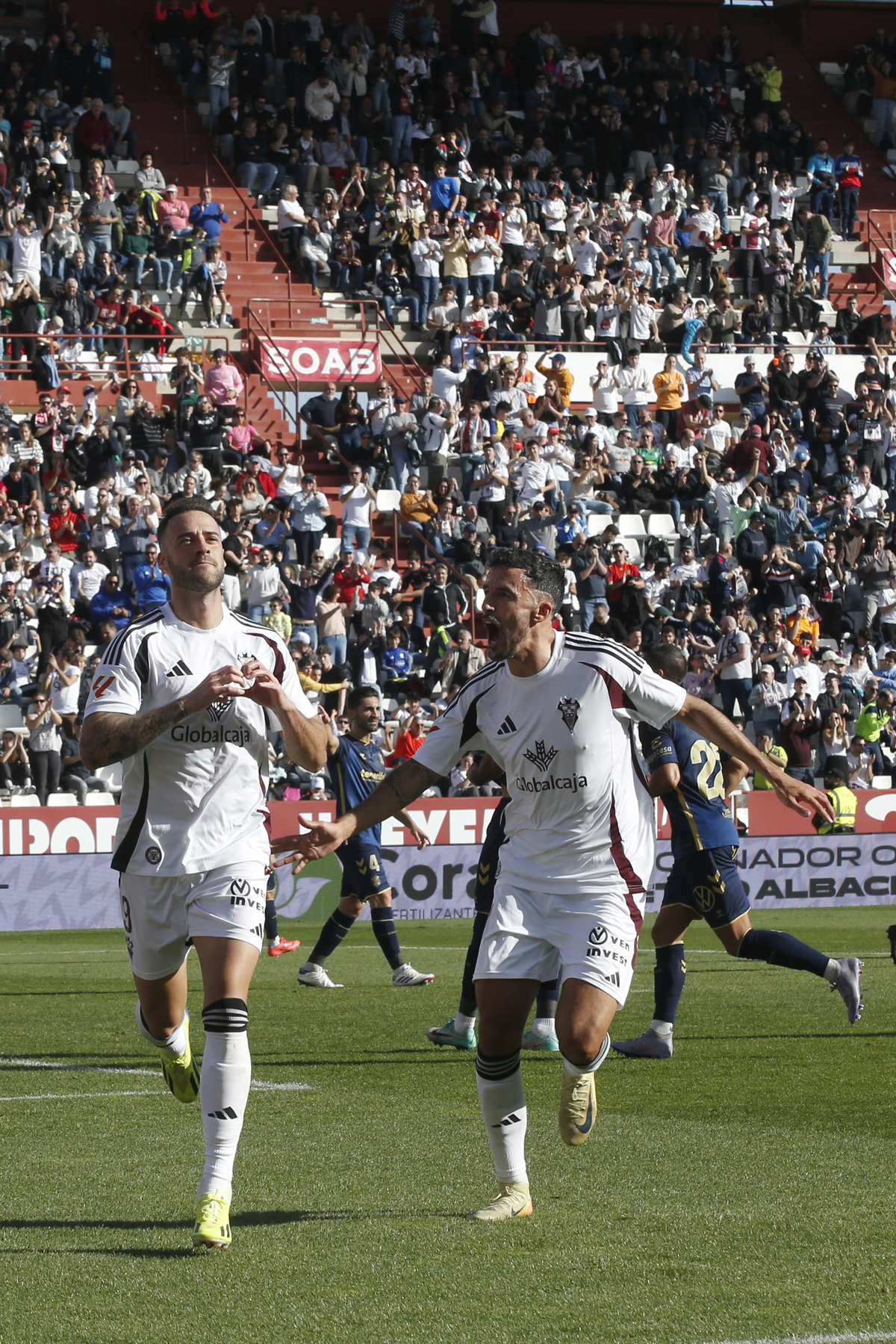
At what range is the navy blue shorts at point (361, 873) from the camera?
1348cm

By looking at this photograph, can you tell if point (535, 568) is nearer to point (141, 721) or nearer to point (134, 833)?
point (141, 721)

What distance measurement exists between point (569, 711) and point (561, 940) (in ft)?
2.64

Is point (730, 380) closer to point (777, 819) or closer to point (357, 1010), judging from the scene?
point (777, 819)

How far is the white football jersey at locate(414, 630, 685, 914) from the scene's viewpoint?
20.8ft

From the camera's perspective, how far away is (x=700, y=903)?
1027 centimetres

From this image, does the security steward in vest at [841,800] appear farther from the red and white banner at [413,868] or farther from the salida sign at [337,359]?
the salida sign at [337,359]

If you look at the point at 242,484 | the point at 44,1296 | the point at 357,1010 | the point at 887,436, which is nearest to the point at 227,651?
the point at 44,1296

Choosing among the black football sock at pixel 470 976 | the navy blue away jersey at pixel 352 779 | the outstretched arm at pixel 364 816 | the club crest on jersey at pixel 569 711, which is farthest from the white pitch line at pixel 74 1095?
the navy blue away jersey at pixel 352 779

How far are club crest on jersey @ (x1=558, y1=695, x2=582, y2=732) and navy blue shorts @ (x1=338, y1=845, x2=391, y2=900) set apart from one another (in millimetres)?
7210

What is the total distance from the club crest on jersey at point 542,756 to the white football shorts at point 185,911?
1.03 m

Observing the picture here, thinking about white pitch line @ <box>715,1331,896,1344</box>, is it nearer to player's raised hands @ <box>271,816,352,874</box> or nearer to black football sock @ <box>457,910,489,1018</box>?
player's raised hands @ <box>271,816,352,874</box>

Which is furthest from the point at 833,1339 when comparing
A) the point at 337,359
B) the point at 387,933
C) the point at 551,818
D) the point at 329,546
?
the point at 337,359

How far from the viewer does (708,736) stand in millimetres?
6418

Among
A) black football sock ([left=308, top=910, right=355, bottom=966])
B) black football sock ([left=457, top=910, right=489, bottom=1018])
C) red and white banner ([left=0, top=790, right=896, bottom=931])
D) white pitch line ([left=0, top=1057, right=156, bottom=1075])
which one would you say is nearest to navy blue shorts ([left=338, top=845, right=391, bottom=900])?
black football sock ([left=308, top=910, right=355, bottom=966])
